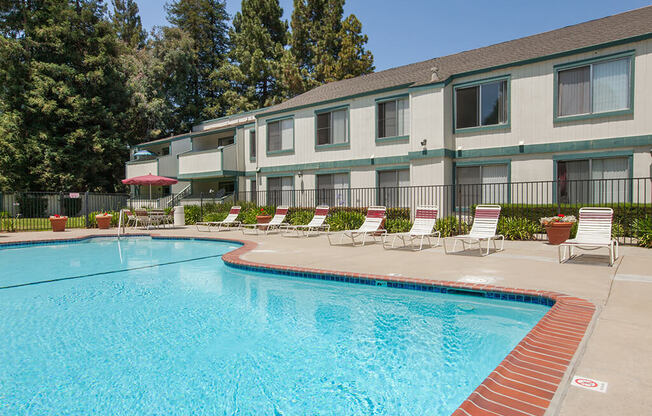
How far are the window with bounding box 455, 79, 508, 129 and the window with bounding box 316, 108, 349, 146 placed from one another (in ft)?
17.7

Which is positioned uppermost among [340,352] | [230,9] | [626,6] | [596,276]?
[230,9]

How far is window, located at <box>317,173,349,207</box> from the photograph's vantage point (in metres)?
18.7

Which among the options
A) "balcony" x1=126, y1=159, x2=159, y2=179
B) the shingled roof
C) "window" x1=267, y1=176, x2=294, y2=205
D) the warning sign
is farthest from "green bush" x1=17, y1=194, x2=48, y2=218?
the warning sign

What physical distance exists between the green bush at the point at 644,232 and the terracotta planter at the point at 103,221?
2230 centimetres

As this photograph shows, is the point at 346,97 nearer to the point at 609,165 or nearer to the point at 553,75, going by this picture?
the point at 553,75

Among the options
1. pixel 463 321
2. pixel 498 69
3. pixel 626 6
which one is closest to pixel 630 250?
pixel 463 321

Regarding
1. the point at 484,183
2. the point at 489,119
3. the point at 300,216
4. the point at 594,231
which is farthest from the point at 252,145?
the point at 594,231

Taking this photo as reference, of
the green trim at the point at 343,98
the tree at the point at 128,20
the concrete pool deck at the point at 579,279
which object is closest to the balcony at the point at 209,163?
the green trim at the point at 343,98

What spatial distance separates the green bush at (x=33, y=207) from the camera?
86.8ft

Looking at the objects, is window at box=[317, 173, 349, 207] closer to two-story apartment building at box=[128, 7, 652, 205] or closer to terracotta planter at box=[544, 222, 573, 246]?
two-story apartment building at box=[128, 7, 652, 205]

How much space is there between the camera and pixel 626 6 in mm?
15867

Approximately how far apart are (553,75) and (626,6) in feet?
20.3

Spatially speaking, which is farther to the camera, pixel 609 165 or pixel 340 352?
pixel 609 165

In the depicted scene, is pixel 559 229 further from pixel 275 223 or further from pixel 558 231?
pixel 275 223
